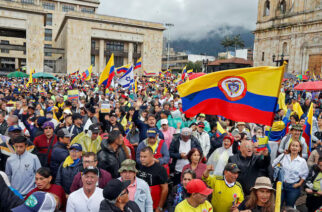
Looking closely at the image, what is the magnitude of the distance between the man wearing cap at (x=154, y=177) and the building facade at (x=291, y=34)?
33550 mm

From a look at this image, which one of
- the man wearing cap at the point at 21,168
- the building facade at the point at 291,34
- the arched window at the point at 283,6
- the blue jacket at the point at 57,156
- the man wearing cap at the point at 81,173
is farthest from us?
the arched window at the point at 283,6

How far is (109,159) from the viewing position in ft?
14.3

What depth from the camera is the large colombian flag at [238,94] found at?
408 centimetres

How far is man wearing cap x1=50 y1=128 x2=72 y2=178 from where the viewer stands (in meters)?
4.51

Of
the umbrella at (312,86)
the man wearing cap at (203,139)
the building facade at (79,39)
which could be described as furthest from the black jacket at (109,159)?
the building facade at (79,39)

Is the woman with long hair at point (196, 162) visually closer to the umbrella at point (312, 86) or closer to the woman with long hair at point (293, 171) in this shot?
the woman with long hair at point (293, 171)

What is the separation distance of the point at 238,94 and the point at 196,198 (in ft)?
6.94

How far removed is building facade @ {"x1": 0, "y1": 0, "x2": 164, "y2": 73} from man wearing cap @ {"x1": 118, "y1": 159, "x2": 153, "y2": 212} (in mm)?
44478

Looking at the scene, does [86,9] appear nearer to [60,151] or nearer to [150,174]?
[60,151]

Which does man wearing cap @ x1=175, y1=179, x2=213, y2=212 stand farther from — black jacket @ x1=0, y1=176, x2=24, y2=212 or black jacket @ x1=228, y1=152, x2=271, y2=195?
black jacket @ x1=0, y1=176, x2=24, y2=212

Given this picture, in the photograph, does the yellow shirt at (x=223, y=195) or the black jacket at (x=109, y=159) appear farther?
the black jacket at (x=109, y=159)

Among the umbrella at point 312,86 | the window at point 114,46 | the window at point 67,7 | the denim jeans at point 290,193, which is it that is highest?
the window at point 67,7

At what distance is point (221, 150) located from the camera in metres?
4.85

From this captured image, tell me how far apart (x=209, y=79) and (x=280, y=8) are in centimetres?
4641
